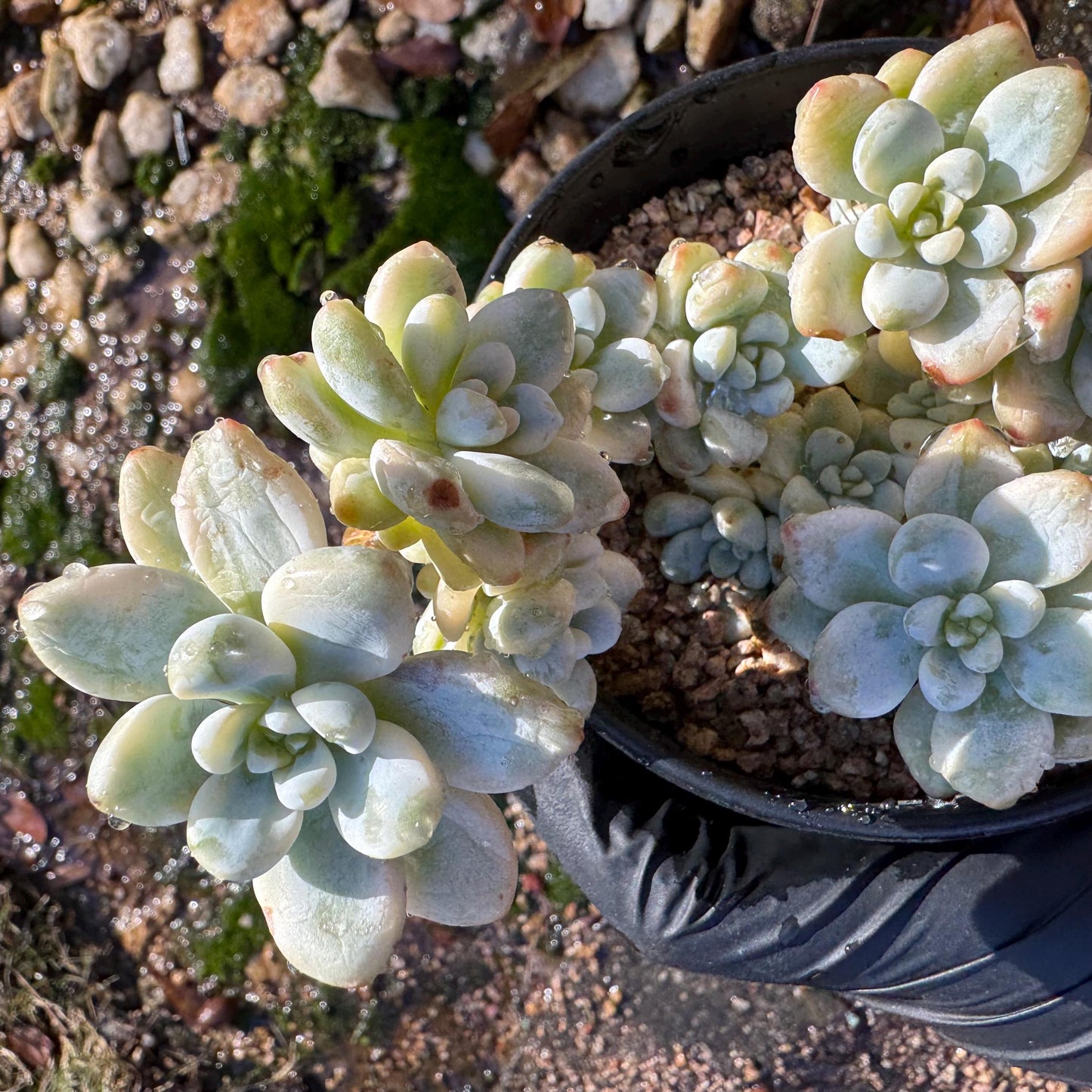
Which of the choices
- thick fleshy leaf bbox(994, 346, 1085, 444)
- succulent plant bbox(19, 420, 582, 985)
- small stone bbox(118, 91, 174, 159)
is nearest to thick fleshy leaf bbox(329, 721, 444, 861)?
succulent plant bbox(19, 420, 582, 985)

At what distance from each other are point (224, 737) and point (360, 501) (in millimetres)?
162

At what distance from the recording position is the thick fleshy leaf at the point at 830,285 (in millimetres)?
694

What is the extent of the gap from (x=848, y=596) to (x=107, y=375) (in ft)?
4.68

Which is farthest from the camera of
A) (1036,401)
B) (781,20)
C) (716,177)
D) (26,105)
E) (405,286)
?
(26,105)

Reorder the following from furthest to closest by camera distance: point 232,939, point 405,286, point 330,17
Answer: point 232,939, point 330,17, point 405,286

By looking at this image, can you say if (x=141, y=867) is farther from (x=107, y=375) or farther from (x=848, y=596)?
(x=848, y=596)

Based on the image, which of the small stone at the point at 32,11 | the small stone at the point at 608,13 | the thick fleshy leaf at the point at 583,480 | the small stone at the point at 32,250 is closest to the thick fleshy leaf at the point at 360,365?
the thick fleshy leaf at the point at 583,480

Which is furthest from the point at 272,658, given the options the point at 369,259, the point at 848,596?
the point at 369,259

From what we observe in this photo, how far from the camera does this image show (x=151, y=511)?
2.13ft

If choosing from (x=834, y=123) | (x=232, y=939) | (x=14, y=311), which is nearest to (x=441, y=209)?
(x=14, y=311)

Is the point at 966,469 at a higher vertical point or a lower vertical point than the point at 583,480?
lower

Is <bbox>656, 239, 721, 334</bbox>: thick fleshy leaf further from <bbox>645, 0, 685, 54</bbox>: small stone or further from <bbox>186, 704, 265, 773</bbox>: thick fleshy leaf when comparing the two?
<bbox>645, 0, 685, 54</bbox>: small stone

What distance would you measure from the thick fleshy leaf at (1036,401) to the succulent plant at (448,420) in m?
0.33

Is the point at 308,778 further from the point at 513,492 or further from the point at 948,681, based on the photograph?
the point at 948,681
